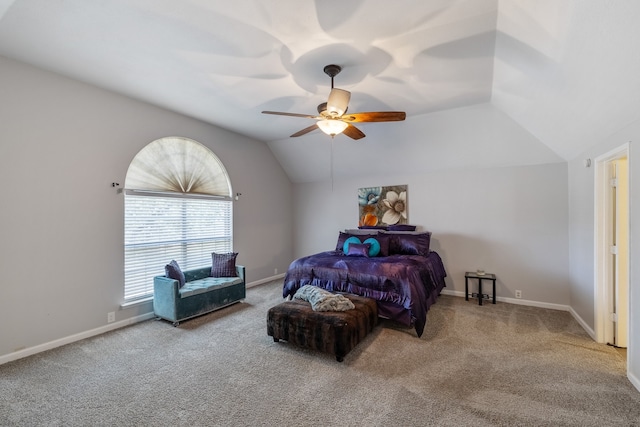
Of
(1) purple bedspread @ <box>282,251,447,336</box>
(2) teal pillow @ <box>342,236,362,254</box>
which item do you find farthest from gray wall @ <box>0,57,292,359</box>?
(2) teal pillow @ <box>342,236,362,254</box>

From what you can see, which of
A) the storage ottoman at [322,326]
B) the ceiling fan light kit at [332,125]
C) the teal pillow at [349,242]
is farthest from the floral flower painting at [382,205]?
the ceiling fan light kit at [332,125]

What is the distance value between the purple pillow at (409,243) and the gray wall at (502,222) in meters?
0.56

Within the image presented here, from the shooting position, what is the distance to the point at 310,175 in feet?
21.2

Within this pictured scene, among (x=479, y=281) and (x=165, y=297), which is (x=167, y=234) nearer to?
(x=165, y=297)

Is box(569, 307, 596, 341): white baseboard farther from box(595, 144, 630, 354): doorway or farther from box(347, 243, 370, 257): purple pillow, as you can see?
box(347, 243, 370, 257): purple pillow

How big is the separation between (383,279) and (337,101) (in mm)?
2126

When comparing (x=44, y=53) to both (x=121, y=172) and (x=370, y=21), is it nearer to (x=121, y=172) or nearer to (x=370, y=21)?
(x=121, y=172)

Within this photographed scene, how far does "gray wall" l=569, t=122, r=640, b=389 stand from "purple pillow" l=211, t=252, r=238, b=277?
14.7 feet

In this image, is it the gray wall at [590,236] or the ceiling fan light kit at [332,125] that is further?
the ceiling fan light kit at [332,125]

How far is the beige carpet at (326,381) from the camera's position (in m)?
2.04

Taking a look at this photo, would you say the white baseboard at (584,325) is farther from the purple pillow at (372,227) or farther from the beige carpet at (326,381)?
Answer: the purple pillow at (372,227)

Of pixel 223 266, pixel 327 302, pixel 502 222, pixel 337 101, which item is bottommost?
pixel 327 302

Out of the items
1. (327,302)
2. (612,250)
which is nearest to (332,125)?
(327,302)

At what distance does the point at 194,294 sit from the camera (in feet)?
12.6
